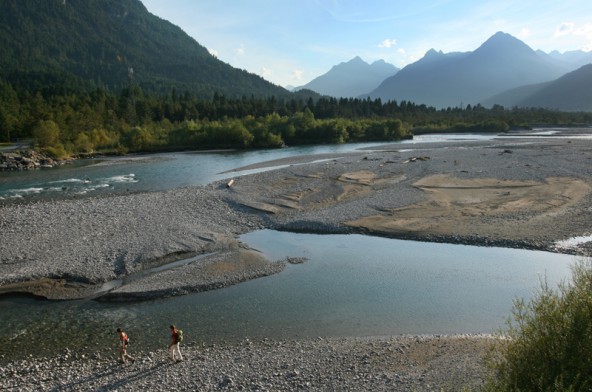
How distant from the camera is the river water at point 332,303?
17.5 m

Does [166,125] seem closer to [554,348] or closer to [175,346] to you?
[175,346]

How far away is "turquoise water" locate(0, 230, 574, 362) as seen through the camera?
17.4m

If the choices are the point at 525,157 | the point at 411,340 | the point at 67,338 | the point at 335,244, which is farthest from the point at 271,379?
the point at 525,157

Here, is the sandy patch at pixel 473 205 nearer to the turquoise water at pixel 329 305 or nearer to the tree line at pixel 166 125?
the turquoise water at pixel 329 305

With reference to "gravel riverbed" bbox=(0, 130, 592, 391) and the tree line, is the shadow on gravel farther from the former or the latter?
the tree line

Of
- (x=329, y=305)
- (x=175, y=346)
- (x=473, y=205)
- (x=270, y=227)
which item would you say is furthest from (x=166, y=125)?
(x=175, y=346)

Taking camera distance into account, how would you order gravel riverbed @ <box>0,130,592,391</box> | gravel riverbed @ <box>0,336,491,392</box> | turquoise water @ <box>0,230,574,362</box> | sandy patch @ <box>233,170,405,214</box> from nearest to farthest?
gravel riverbed @ <box>0,336,491,392</box> < gravel riverbed @ <box>0,130,592,391</box> < turquoise water @ <box>0,230,574,362</box> < sandy patch @ <box>233,170,405,214</box>

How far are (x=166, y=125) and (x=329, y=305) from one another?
→ 330 ft

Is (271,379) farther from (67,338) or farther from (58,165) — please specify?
(58,165)

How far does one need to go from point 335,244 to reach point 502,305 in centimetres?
1174

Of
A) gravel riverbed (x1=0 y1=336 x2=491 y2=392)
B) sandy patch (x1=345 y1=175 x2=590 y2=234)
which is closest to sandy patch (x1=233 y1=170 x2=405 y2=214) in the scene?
sandy patch (x1=345 y1=175 x2=590 y2=234)

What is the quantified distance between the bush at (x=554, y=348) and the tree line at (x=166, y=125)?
8499cm

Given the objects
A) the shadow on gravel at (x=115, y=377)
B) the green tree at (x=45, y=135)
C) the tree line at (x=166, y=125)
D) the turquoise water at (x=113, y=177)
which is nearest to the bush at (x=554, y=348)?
the shadow on gravel at (x=115, y=377)

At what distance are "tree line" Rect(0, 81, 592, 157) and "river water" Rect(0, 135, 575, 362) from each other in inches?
2742
